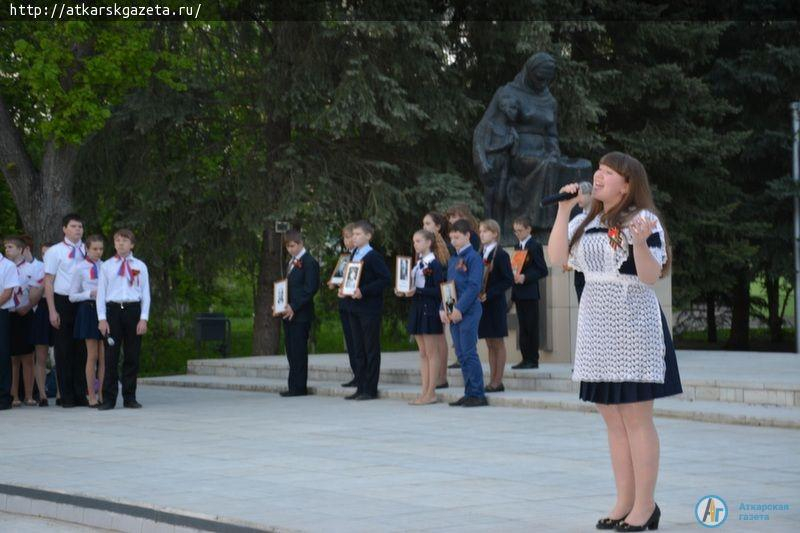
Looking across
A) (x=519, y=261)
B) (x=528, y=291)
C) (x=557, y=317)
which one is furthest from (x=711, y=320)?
(x=519, y=261)

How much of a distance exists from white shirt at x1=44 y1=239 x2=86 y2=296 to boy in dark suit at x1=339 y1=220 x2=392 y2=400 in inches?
118

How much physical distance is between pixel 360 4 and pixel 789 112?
9.56 meters

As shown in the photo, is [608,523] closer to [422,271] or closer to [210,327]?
[422,271]

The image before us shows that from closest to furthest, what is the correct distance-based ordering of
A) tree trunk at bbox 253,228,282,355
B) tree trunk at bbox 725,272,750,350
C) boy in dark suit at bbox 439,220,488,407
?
boy in dark suit at bbox 439,220,488,407, tree trunk at bbox 253,228,282,355, tree trunk at bbox 725,272,750,350

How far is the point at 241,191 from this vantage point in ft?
90.5

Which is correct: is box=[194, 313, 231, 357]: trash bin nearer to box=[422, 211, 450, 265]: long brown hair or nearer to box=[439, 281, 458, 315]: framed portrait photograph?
box=[422, 211, 450, 265]: long brown hair

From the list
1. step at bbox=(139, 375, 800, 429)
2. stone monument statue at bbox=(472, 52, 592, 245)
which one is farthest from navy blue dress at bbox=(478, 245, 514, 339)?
stone monument statue at bbox=(472, 52, 592, 245)

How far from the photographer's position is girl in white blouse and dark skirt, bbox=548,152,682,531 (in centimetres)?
701

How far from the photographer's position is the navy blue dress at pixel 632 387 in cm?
703

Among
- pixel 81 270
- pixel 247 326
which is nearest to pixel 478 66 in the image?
pixel 81 270

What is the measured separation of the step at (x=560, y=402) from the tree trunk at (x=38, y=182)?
23.5ft

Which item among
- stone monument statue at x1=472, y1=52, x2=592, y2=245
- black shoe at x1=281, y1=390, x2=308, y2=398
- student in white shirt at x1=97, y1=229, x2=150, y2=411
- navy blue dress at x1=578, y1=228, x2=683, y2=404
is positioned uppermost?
stone monument statue at x1=472, y1=52, x2=592, y2=245

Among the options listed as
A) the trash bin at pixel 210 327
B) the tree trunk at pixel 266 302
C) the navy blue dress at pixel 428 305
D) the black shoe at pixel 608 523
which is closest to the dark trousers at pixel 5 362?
the navy blue dress at pixel 428 305

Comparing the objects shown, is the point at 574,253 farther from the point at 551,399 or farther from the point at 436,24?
the point at 436,24
